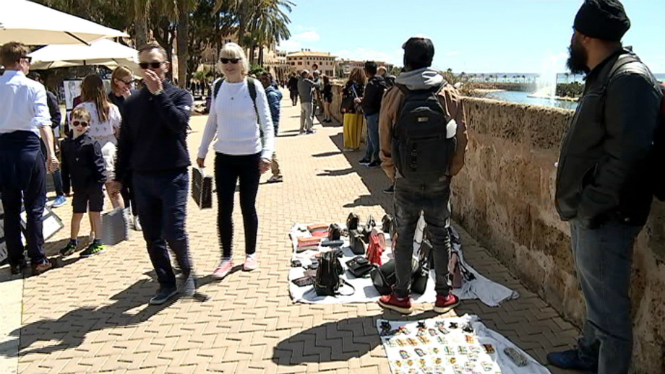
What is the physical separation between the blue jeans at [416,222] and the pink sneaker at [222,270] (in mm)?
1673

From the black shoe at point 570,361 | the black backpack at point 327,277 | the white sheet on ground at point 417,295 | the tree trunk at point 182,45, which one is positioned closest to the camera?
the black shoe at point 570,361

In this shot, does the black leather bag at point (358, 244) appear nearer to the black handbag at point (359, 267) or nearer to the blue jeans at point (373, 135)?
the black handbag at point (359, 267)

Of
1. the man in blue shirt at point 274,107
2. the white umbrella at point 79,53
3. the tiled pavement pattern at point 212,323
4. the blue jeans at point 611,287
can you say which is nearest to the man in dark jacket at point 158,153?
the tiled pavement pattern at point 212,323

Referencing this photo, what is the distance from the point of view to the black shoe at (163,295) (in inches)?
160

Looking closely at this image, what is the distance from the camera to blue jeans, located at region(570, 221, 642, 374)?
7.83ft

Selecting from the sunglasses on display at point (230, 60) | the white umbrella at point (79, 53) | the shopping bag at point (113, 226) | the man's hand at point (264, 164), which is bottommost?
the shopping bag at point (113, 226)

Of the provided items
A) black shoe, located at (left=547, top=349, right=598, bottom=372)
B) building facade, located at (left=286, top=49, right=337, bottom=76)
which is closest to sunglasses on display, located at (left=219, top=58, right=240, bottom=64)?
black shoe, located at (left=547, top=349, right=598, bottom=372)

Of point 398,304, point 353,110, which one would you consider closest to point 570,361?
point 398,304

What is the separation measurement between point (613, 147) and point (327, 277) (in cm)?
247

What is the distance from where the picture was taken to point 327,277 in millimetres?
4129

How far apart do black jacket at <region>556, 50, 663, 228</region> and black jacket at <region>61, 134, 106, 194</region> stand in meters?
4.47

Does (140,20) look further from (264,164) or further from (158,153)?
(158,153)

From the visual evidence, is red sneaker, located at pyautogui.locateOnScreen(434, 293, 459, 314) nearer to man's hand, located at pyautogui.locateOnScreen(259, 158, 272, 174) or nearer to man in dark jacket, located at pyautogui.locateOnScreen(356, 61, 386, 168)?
man's hand, located at pyautogui.locateOnScreen(259, 158, 272, 174)

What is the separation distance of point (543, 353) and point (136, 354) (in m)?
2.63
